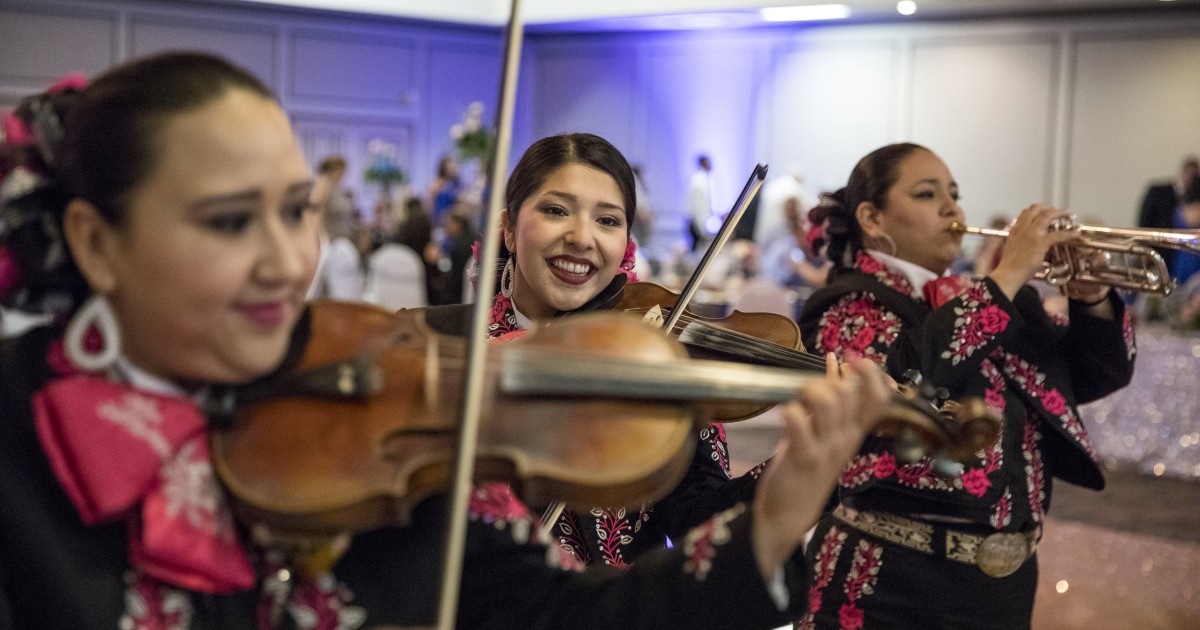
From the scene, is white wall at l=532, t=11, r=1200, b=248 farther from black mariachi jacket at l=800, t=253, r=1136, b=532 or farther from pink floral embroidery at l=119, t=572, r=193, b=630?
pink floral embroidery at l=119, t=572, r=193, b=630

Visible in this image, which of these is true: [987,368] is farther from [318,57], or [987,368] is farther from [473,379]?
[318,57]

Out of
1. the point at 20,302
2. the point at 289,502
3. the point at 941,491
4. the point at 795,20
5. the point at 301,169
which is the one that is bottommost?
the point at 941,491

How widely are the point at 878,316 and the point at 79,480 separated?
1.56 metres

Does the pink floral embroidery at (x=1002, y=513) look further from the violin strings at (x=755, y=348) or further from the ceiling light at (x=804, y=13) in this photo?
the ceiling light at (x=804, y=13)

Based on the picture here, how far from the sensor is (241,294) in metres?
0.91

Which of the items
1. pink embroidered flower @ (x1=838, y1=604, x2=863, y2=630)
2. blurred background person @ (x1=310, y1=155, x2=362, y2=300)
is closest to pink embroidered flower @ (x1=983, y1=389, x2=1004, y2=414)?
pink embroidered flower @ (x1=838, y1=604, x2=863, y2=630)

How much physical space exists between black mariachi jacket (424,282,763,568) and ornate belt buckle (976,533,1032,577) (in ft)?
1.91

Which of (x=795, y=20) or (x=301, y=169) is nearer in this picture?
(x=301, y=169)

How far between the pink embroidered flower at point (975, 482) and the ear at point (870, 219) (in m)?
0.54

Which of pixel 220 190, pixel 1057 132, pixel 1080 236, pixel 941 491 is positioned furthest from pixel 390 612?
pixel 1057 132

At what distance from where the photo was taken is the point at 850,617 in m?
2.08

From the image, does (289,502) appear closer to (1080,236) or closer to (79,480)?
(79,480)

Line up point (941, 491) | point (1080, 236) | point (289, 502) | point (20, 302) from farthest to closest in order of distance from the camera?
point (1080, 236)
point (941, 491)
point (20, 302)
point (289, 502)

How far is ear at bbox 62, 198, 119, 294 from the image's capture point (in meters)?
0.92
